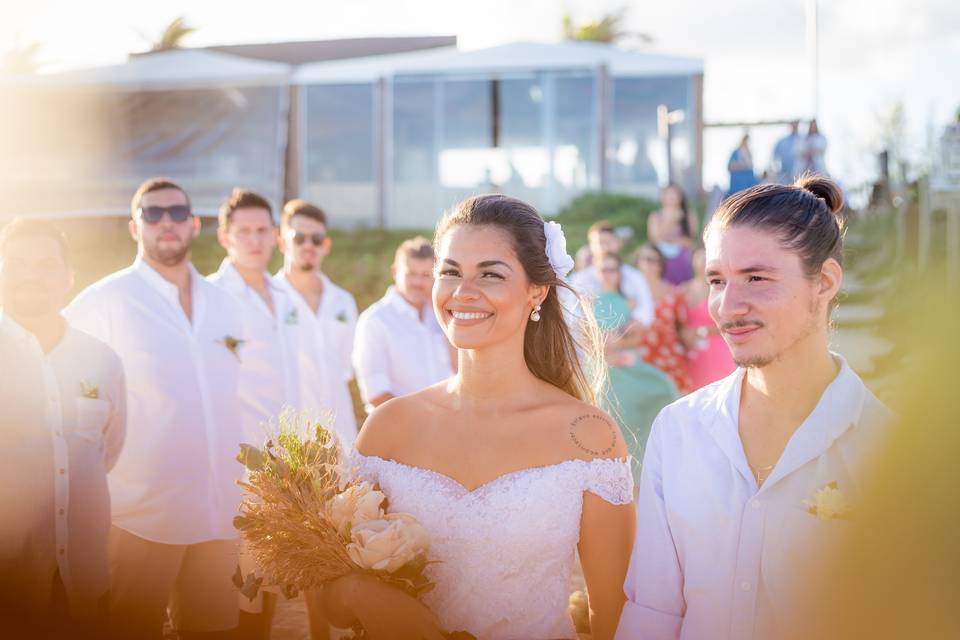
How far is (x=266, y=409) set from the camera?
603 centimetres

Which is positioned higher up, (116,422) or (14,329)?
(14,329)

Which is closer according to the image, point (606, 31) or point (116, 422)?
point (116, 422)

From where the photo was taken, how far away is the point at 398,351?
702cm

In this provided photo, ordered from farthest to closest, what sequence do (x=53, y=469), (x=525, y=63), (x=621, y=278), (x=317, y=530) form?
1. (x=525, y=63)
2. (x=621, y=278)
3. (x=53, y=469)
4. (x=317, y=530)

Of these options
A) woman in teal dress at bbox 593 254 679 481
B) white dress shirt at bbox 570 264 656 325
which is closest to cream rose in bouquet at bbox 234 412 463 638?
woman in teal dress at bbox 593 254 679 481

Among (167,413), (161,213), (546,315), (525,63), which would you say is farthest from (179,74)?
(546,315)

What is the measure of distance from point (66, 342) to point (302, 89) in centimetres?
1766

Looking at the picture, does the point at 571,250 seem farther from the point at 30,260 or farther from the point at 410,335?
the point at 30,260

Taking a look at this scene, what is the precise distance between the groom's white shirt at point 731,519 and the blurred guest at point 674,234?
7.17m

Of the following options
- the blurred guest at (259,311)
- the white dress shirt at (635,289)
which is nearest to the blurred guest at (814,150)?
the white dress shirt at (635,289)

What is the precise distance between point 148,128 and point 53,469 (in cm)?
1731

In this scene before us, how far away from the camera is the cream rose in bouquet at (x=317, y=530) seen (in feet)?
9.18

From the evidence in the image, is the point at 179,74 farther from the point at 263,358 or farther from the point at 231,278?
the point at 263,358

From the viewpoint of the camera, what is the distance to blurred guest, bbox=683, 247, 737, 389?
761 cm
